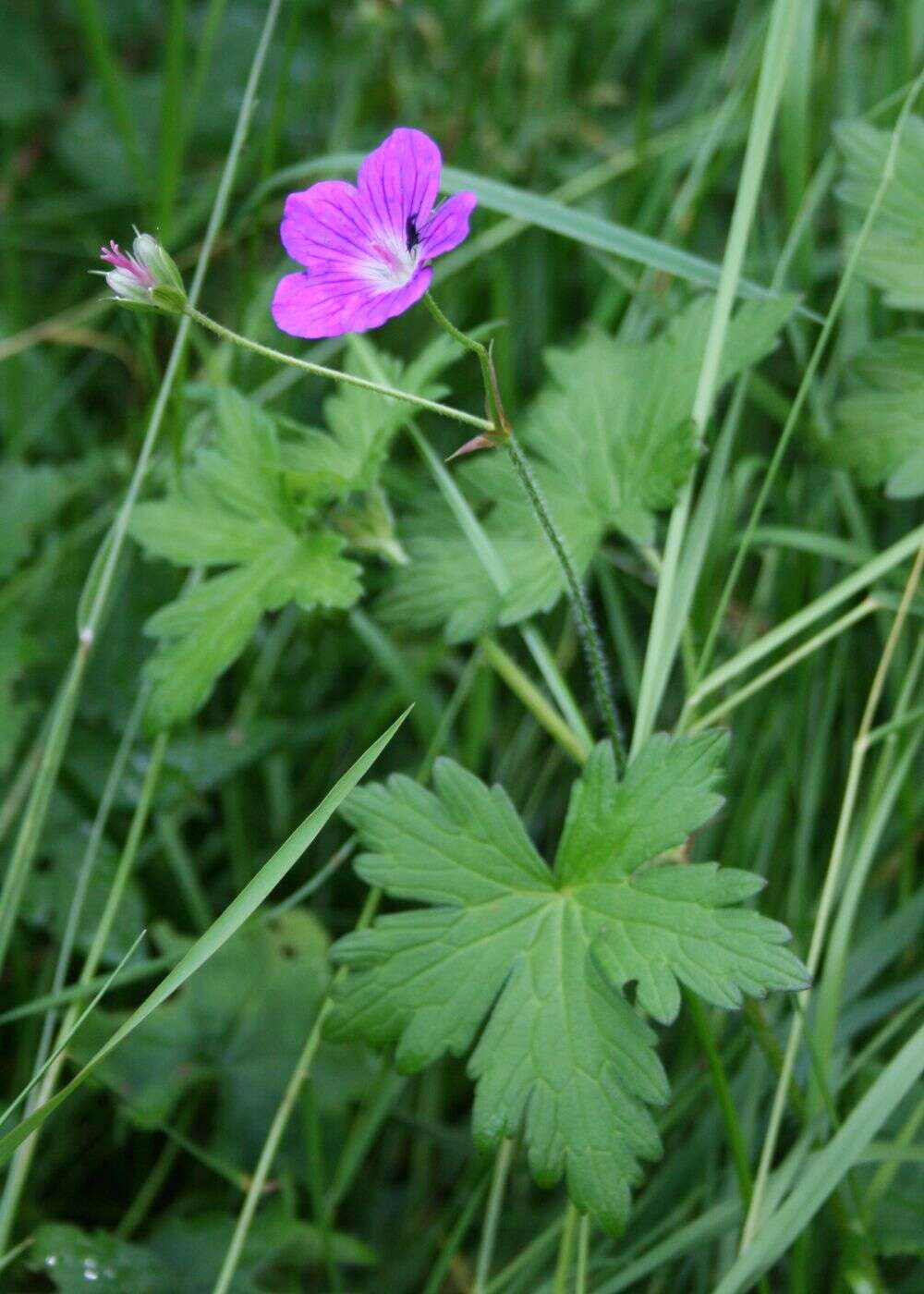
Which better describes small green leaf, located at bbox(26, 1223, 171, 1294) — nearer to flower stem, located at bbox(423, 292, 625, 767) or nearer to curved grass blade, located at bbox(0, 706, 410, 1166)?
curved grass blade, located at bbox(0, 706, 410, 1166)

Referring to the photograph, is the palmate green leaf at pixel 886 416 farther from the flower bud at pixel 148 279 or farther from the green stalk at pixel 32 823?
the green stalk at pixel 32 823

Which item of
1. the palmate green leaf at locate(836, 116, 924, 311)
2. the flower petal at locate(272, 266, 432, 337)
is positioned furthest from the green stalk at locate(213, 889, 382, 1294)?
the palmate green leaf at locate(836, 116, 924, 311)

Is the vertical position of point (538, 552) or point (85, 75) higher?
point (85, 75)

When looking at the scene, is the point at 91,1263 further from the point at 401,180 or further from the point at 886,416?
the point at 886,416

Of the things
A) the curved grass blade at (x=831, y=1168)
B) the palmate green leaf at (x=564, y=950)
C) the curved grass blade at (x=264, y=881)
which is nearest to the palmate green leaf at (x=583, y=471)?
the palmate green leaf at (x=564, y=950)

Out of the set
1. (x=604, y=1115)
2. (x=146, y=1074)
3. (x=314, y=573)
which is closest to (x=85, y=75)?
(x=314, y=573)

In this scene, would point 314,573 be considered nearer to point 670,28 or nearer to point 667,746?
point 667,746

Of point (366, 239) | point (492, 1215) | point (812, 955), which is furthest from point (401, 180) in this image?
point (492, 1215)
